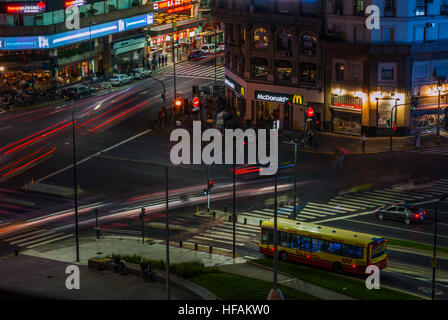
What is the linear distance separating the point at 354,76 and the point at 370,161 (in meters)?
13.9

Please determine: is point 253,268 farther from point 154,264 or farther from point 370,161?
point 370,161

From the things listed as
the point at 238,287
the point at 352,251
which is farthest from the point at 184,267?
the point at 352,251

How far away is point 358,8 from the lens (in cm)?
9288

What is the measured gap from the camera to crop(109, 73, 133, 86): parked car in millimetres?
125000

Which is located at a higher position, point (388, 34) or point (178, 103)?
point (388, 34)

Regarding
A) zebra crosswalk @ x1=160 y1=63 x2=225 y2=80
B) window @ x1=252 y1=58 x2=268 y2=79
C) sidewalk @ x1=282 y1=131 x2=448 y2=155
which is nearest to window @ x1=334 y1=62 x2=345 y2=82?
sidewalk @ x1=282 y1=131 x2=448 y2=155

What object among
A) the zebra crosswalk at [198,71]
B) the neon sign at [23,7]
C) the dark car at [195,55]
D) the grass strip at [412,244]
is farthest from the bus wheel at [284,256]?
the dark car at [195,55]

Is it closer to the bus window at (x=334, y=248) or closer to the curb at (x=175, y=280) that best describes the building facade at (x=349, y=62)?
the bus window at (x=334, y=248)

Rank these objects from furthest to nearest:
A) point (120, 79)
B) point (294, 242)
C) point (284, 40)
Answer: point (120, 79)
point (284, 40)
point (294, 242)

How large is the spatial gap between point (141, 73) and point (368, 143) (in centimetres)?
5114

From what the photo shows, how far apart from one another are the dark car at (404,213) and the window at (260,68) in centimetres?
3862

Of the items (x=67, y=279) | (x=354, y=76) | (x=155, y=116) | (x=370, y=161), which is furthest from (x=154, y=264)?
(x=155, y=116)

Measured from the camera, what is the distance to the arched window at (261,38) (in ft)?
327

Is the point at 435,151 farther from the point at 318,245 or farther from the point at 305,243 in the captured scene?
the point at 318,245
